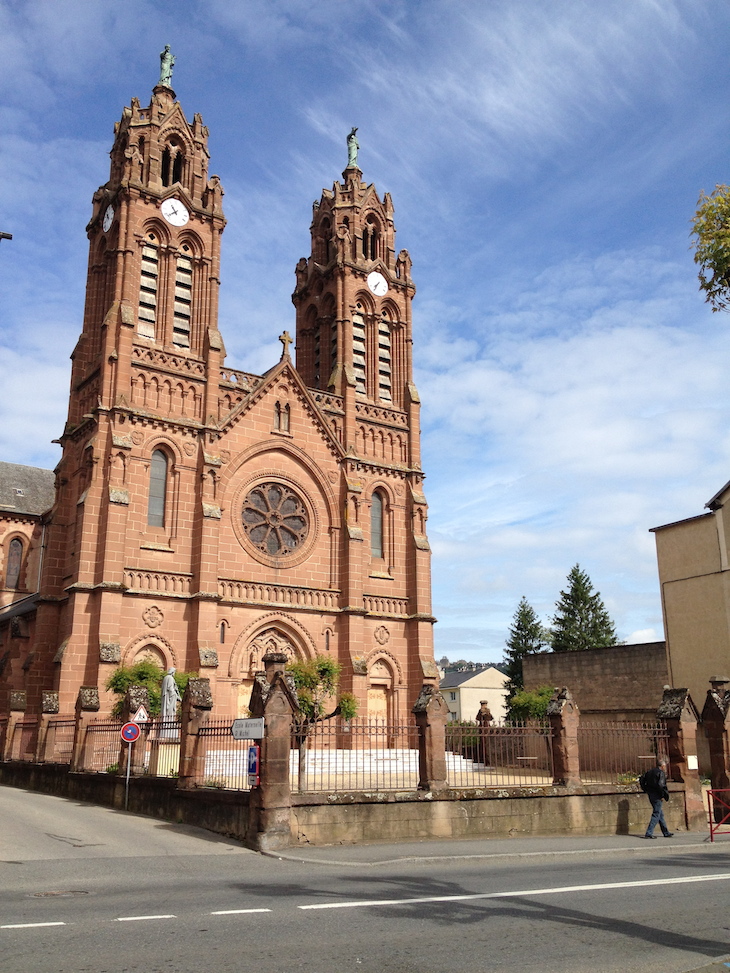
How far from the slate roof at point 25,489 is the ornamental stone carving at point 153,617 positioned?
26075 mm

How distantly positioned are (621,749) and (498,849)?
11.7 meters

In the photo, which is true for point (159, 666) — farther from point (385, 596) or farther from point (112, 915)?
point (112, 915)

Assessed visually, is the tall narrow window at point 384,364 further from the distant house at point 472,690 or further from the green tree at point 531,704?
the distant house at point 472,690

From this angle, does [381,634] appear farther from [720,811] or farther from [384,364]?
[720,811]

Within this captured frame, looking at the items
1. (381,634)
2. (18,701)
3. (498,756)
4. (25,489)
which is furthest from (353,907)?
(25,489)

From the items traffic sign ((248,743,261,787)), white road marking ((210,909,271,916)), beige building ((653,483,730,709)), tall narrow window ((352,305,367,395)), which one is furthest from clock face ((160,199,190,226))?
white road marking ((210,909,271,916))

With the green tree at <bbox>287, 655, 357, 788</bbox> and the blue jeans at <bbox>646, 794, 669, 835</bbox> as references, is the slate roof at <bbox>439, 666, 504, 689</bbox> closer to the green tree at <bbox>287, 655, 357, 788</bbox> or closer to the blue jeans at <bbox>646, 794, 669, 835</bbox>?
the green tree at <bbox>287, 655, 357, 788</bbox>

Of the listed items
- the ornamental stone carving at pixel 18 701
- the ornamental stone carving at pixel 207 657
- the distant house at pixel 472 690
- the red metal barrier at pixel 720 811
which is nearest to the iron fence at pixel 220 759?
the red metal barrier at pixel 720 811

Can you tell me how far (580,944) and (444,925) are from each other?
1.38 meters

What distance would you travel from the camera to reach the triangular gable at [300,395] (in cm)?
3628

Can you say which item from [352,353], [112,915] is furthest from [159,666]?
[112,915]

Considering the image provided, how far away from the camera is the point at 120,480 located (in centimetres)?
3198

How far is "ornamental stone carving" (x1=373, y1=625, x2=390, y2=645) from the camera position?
37.2 meters

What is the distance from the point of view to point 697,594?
31500 millimetres
